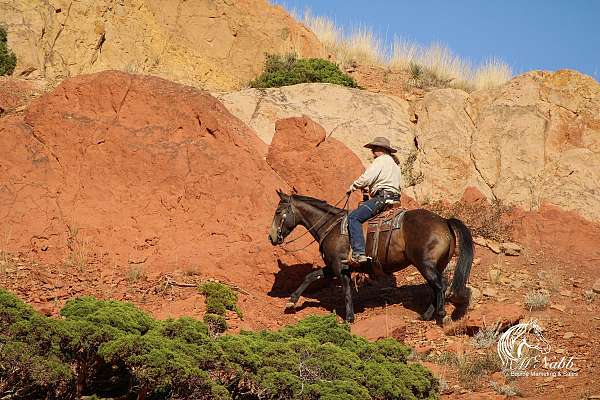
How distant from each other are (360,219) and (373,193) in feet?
1.83

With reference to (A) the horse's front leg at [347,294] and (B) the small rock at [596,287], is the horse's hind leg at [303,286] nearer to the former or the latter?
(A) the horse's front leg at [347,294]

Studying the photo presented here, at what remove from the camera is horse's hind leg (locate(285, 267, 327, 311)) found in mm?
14492

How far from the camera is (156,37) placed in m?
22.7

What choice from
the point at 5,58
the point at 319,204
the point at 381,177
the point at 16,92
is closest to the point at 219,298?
the point at 319,204

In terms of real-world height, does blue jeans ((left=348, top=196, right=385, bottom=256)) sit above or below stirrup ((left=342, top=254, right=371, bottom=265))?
above

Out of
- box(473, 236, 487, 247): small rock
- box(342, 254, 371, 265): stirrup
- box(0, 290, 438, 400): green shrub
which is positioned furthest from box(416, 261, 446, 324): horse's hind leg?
box(473, 236, 487, 247): small rock

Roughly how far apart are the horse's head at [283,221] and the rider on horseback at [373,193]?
1.19m

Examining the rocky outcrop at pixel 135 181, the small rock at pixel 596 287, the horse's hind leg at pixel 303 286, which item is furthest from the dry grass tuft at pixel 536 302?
the rocky outcrop at pixel 135 181

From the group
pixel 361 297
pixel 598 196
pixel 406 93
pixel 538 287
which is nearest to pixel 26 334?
pixel 361 297

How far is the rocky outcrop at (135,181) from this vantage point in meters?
15.1

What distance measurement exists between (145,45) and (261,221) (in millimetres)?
8574

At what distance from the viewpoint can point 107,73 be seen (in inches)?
655

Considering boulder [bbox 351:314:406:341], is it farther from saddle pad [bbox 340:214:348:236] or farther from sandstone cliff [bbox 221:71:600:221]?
sandstone cliff [bbox 221:71:600:221]

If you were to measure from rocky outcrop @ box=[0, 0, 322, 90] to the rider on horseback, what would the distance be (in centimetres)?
872
